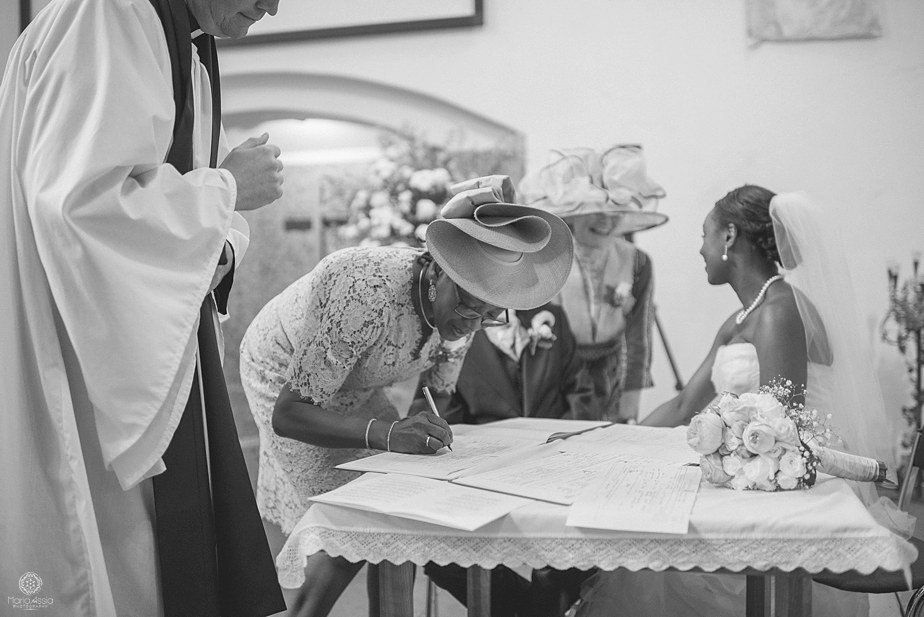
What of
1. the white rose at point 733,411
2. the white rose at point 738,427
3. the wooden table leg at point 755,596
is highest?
the white rose at point 733,411

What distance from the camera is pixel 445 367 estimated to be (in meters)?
2.83

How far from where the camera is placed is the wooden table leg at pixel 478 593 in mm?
1731

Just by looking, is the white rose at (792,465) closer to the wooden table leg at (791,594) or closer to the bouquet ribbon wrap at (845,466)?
the bouquet ribbon wrap at (845,466)

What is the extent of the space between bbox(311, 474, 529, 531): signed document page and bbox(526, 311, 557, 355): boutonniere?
223cm

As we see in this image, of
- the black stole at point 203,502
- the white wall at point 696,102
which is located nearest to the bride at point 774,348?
the black stole at point 203,502

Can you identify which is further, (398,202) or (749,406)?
(398,202)

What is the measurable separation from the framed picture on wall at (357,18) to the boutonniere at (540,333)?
256cm

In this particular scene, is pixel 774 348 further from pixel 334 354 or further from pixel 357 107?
pixel 357 107

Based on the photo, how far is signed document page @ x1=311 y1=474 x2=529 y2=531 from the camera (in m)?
1.50

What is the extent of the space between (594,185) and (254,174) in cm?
268

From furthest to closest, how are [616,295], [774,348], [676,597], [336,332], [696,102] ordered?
1. [696,102]
2. [616,295]
3. [774,348]
4. [676,597]
5. [336,332]

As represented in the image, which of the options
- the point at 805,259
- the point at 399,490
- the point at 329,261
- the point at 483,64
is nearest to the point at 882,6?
the point at 483,64

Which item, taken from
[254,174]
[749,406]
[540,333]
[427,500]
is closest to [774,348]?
[540,333]

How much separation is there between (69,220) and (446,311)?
42.3 inches
